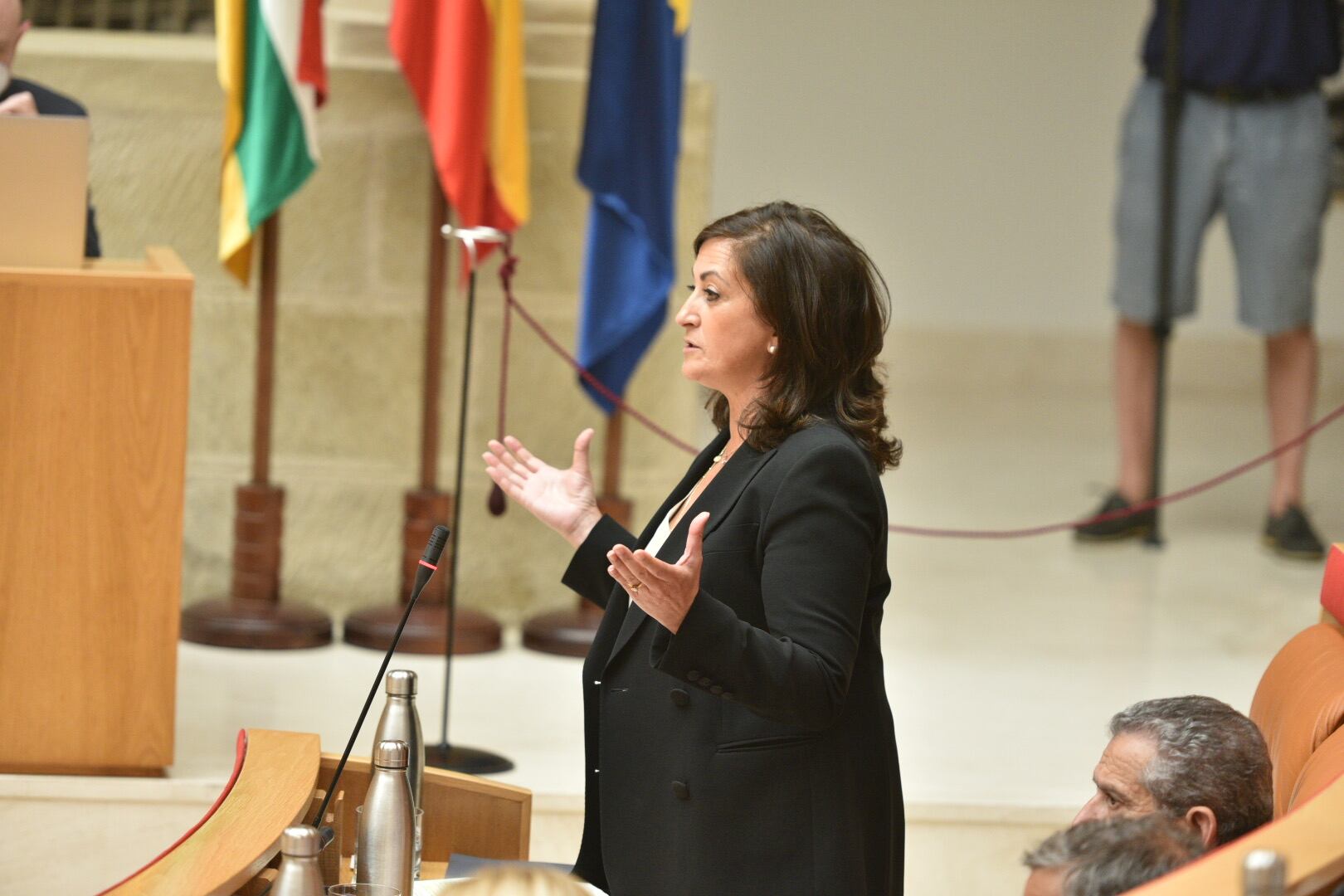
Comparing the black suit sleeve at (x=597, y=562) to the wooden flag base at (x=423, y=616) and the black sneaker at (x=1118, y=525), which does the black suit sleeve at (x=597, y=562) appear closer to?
the wooden flag base at (x=423, y=616)

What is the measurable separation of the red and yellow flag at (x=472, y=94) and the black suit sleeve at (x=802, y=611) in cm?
266

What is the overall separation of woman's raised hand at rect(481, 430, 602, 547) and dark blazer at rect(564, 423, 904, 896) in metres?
0.21

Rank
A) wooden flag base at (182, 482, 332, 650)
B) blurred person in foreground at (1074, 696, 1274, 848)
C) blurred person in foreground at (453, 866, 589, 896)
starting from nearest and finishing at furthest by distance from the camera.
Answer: blurred person in foreground at (453, 866, 589, 896) → blurred person in foreground at (1074, 696, 1274, 848) → wooden flag base at (182, 482, 332, 650)

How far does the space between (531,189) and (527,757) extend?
1835mm

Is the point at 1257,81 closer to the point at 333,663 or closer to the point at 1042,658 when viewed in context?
the point at 1042,658

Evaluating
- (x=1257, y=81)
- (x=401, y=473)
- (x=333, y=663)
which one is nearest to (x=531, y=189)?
(x=401, y=473)

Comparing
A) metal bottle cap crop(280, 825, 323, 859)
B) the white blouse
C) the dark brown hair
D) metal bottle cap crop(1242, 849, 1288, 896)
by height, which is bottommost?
metal bottle cap crop(280, 825, 323, 859)

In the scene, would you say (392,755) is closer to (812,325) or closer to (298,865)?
(298,865)

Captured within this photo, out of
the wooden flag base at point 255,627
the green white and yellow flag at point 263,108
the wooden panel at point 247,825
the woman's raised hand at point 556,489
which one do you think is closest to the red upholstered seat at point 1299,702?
the woman's raised hand at point 556,489

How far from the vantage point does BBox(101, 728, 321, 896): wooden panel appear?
1.93 metres

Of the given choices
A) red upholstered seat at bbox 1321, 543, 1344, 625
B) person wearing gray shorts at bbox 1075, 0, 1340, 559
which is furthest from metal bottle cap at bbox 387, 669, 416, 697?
person wearing gray shorts at bbox 1075, 0, 1340, 559

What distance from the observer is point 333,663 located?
4.61 metres

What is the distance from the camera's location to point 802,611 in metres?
2.10

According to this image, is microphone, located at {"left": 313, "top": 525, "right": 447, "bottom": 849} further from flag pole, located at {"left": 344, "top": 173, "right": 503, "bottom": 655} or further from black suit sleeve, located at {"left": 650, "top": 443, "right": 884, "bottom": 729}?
flag pole, located at {"left": 344, "top": 173, "right": 503, "bottom": 655}
